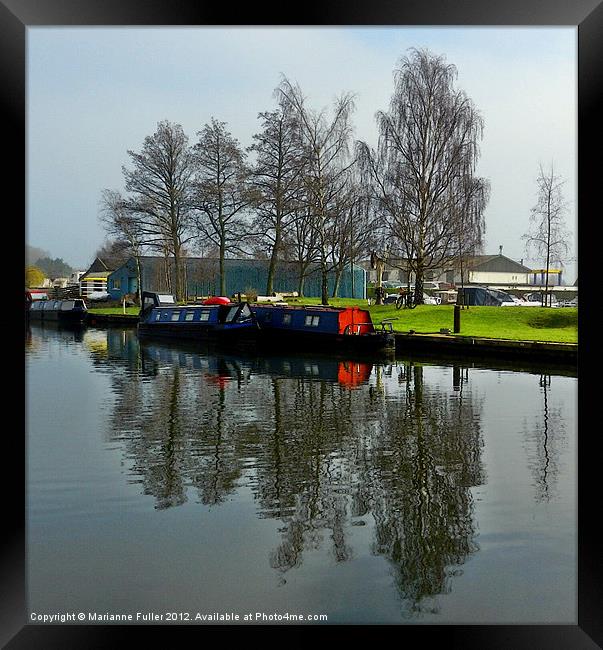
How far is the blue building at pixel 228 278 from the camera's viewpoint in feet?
63.1

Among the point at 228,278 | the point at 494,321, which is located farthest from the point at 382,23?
the point at 228,278

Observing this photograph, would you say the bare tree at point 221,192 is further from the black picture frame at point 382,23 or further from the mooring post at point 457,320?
the black picture frame at point 382,23

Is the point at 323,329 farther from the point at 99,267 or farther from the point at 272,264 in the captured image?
the point at 99,267

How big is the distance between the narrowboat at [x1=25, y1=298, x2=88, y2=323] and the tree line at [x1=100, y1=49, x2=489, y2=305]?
5.78m

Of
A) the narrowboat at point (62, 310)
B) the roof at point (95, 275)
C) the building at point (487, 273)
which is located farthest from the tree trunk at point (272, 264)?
the narrowboat at point (62, 310)

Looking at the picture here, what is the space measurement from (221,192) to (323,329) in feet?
12.4

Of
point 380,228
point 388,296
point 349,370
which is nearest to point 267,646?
point 349,370

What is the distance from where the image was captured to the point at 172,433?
7426mm

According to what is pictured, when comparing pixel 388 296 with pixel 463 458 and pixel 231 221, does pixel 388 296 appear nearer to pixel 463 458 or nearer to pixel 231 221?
pixel 231 221

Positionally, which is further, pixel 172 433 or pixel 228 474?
pixel 172 433

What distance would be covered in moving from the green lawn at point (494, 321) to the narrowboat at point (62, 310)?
10391 millimetres

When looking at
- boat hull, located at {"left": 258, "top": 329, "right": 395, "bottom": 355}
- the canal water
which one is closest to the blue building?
boat hull, located at {"left": 258, "top": 329, "right": 395, "bottom": 355}

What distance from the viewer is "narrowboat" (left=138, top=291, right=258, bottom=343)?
58.8ft

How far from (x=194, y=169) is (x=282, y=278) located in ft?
14.2
